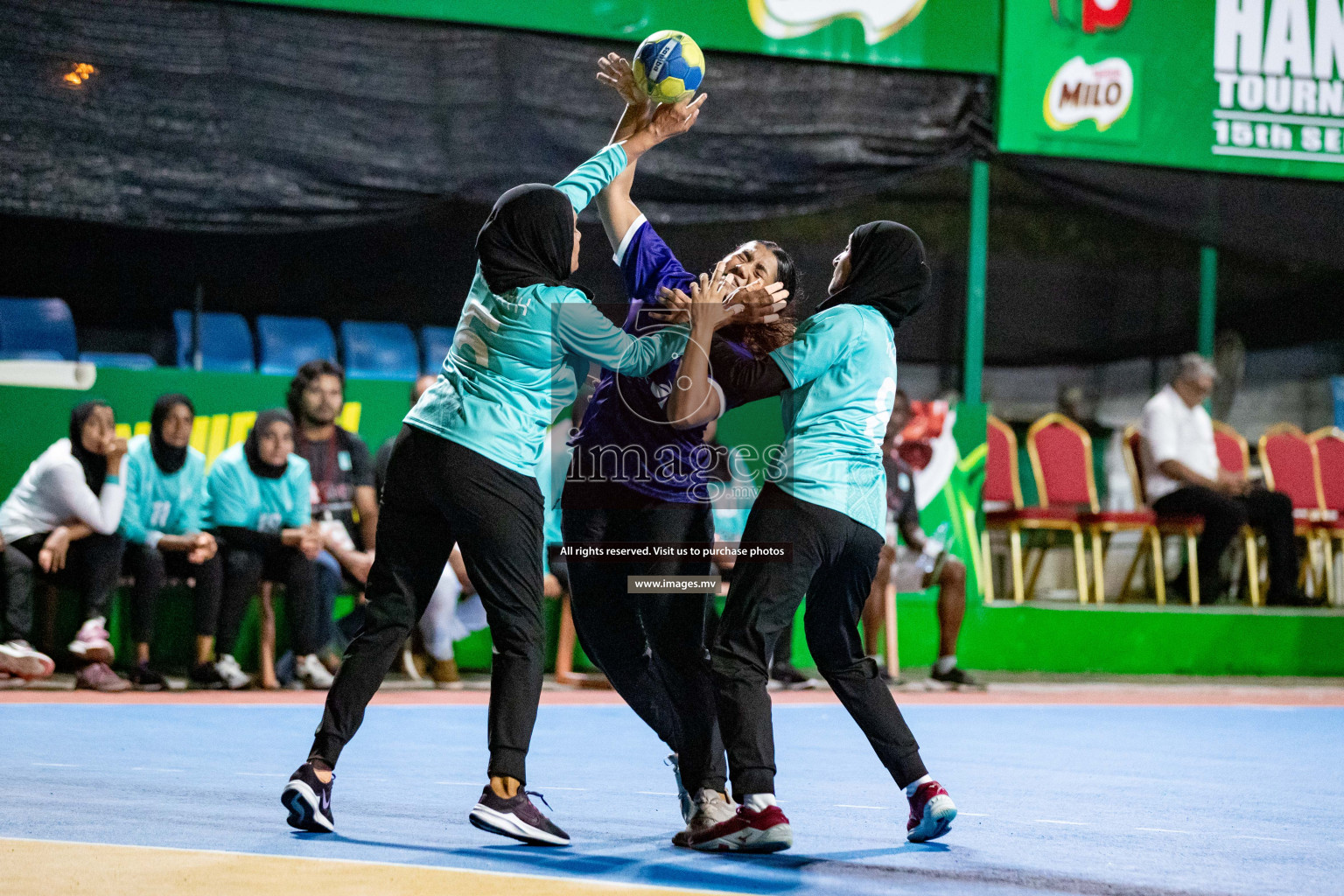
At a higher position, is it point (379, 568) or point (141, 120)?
point (141, 120)

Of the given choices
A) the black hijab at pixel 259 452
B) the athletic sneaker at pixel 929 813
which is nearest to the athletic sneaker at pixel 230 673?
the black hijab at pixel 259 452

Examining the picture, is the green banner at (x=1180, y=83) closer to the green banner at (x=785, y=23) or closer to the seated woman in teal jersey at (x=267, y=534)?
the green banner at (x=785, y=23)

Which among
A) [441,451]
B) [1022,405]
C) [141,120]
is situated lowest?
[441,451]

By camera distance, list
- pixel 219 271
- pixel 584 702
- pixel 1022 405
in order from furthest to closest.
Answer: pixel 1022 405
pixel 219 271
pixel 584 702

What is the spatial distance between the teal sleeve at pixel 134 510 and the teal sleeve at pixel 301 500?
0.84 metres

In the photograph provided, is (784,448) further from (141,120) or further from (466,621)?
(141,120)

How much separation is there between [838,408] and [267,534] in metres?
5.05

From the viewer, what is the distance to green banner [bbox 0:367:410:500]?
880 cm

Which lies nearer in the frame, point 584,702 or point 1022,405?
point 584,702

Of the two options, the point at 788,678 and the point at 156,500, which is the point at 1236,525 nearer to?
the point at 788,678

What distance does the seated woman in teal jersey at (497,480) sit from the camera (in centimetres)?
407

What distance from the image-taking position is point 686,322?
423 centimetres

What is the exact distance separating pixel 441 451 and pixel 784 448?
3.46ft

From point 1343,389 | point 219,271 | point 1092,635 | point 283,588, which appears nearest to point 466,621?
point 283,588
